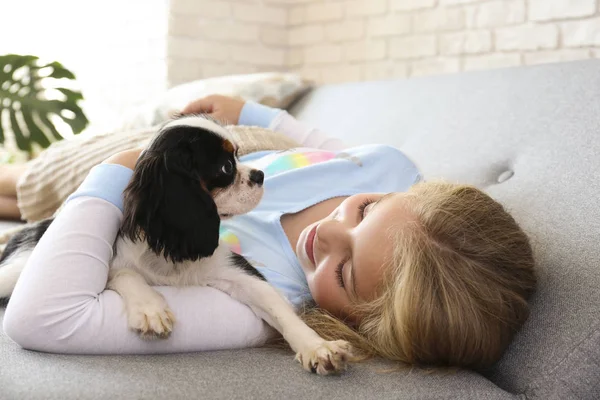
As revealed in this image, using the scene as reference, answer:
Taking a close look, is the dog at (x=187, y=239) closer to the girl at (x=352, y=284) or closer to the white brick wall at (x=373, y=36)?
the girl at (x=352, y=284)

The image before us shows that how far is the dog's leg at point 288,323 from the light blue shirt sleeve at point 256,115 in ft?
2.74

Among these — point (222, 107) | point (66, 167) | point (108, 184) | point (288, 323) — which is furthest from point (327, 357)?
point (66, 167)

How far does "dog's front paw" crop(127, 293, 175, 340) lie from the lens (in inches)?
39.0

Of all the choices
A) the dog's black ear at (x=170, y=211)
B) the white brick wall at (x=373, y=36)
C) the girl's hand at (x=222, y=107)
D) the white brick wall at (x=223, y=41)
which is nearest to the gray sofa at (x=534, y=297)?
the dog's black ear at (x=170, y=211)

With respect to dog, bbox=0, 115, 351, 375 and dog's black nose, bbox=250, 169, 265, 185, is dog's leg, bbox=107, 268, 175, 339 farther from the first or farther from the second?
dog's black nose, bbox=250, 169, 265, 185

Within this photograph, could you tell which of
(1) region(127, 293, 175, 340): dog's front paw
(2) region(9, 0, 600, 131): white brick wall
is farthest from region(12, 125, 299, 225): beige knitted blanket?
(2) region(9, 0, 600, 131): white brick wall

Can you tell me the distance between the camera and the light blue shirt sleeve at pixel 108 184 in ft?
3.72

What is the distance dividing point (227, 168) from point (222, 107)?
0.73 m

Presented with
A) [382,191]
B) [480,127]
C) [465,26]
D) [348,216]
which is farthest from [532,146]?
[465,26]

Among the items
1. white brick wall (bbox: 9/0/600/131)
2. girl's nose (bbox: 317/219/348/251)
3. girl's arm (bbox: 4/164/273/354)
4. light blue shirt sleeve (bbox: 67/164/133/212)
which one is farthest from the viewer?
white brick wall (bbox: 9/0/600/131)

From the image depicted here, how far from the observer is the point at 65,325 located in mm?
980

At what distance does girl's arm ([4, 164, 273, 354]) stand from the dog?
3 centimetres

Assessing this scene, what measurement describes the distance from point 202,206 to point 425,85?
4.30ft

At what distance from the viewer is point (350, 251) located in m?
1.23
